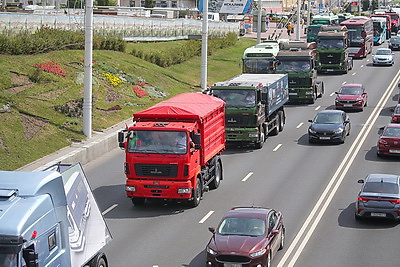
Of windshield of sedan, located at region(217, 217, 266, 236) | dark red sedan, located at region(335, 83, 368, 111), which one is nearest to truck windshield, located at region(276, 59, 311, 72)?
dark red sedan, located at region(335, 83, 368, 111)

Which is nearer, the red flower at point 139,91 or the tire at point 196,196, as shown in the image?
the tire at point 196,196

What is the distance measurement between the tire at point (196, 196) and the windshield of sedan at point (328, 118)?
14268 mm

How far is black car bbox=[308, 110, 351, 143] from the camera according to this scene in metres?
41.7

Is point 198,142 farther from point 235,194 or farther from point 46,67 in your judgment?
point 46,67

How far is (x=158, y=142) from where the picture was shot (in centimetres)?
2827

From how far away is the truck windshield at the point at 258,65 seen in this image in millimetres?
54312

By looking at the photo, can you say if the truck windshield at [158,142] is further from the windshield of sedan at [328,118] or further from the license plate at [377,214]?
the windshield of sedan at [328,118]

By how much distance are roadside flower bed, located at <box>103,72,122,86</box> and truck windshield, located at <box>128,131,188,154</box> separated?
832 inches

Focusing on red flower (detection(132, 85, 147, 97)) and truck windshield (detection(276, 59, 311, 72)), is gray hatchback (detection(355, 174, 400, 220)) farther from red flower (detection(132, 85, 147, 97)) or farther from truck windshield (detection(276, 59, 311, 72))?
truck windshield (detection(276, 59, 311, 72))

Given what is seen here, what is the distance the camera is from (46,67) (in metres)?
46.2

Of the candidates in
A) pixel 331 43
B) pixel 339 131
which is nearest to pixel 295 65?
pixel 339 131

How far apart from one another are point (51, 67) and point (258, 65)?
47.8ft

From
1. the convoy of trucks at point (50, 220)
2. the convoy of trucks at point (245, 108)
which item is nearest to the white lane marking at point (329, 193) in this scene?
the convoy of trucks at point (245, 108)

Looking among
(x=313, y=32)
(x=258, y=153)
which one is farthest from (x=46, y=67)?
(x=313, y=32)
